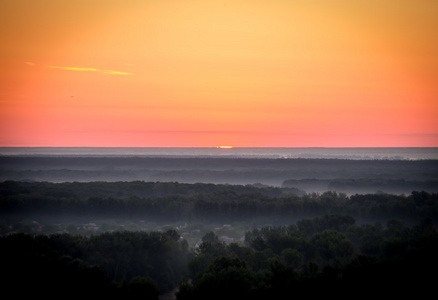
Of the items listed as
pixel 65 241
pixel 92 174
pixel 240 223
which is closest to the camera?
pixel 65 241

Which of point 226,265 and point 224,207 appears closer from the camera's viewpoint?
point 226,265

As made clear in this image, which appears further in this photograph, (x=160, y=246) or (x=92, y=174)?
(x=92, y=174)

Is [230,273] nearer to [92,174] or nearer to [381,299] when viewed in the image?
[381,299]

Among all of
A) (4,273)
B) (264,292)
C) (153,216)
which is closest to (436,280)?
(264,292)

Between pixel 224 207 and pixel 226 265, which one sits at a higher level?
pixel 226 265

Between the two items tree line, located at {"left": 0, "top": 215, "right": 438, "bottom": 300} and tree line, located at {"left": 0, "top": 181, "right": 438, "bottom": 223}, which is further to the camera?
tree line, located at {"left": 0, "top": 181, "right": 438, "bottom": 223}

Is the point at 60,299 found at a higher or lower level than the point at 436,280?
lower

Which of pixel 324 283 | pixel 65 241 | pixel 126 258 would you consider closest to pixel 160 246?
pixel 126 258

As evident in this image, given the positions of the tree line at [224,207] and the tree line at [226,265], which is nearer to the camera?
the tree line at [226,265]

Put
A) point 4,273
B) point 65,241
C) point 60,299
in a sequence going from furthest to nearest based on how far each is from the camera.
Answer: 1. point 65,241
2. point 4,273
3. point 60,299
